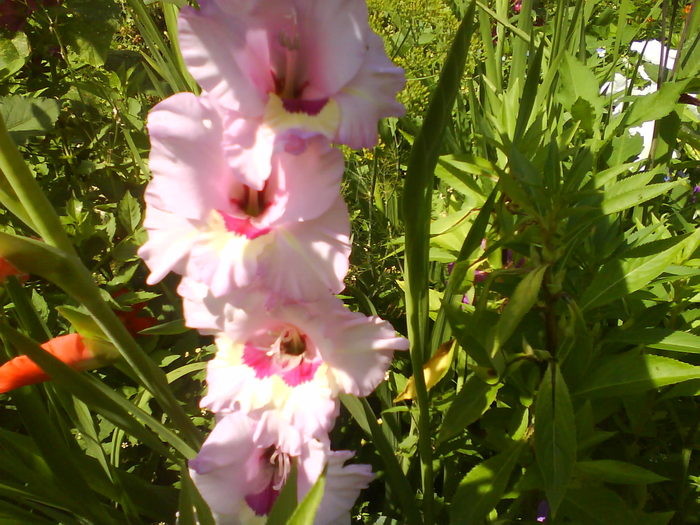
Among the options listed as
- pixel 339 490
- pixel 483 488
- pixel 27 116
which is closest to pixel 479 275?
pixel 483 488

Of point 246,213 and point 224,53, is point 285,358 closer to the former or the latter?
point 246,213

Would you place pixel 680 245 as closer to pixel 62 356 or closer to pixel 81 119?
pixel 62 356

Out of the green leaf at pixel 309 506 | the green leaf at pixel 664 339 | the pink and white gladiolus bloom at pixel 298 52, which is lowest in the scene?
the green leaf at pixel 309 506

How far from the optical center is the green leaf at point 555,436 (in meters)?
0.64

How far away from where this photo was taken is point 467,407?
0.75 meters

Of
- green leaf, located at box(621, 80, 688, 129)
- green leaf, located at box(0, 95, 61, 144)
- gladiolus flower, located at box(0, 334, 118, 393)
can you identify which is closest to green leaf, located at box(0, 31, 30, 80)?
green leaf, located at box(0, 95, 61, 144)

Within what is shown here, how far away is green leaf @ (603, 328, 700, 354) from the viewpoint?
2.49ft

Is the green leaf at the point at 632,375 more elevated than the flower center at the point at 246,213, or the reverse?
the flower center at the point at 246,213

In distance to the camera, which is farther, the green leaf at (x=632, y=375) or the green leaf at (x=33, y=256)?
the green leaf at (x=632, y=375)

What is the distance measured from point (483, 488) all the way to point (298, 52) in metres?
0.55

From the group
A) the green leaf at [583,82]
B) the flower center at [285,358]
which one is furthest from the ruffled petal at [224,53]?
the green leaf at [583,82]

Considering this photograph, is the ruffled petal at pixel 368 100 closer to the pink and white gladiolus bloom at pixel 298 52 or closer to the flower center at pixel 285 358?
the pink and white gladiolus bloom at pixel 298 52

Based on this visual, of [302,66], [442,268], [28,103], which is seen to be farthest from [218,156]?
[442,268]

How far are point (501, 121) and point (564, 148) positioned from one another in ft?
0.36
